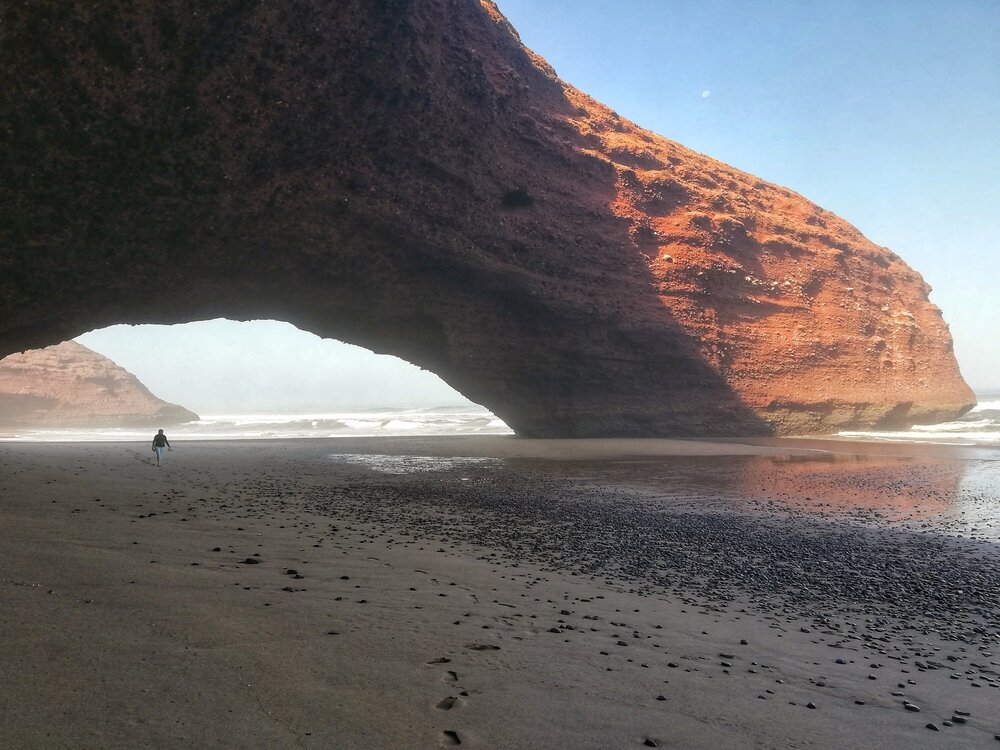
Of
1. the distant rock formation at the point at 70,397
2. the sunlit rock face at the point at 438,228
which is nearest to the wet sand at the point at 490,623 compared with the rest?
the sunlit rock face at the point at 438,228

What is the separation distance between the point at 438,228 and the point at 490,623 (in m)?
17.8

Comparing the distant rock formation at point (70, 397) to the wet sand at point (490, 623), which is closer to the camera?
the wet sand at point (490, 623)

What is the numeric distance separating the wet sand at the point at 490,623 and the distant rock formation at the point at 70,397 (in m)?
50.7

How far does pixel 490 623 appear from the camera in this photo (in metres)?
4.02

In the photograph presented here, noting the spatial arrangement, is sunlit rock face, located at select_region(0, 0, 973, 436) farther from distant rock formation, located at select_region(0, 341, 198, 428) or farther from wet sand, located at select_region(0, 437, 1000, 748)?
distant rock formation, located at select_region(0, 341, 198, 428)

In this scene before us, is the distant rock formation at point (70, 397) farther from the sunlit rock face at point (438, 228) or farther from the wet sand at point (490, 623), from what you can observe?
the wet sand at point (490, 623)

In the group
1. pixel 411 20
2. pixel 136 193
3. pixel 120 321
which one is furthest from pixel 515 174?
pixel 120 321

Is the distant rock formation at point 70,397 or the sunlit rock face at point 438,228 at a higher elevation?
the sunlit rock face at point 438,228

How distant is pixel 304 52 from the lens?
1396 cm

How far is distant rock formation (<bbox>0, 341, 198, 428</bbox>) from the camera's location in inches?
1989

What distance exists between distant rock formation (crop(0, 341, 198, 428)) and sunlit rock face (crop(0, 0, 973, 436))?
39.1 metres

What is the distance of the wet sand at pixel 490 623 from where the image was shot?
2508 millimetres

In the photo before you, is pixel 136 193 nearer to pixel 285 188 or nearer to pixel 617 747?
pixel 285 188

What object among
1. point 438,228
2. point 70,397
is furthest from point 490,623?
point 70,397
